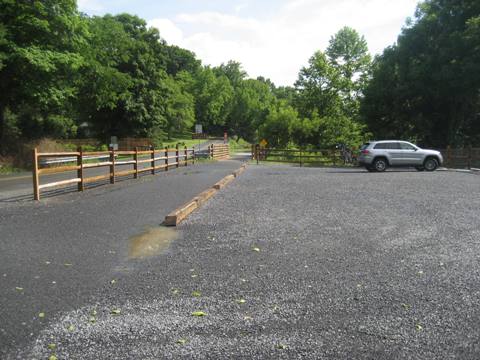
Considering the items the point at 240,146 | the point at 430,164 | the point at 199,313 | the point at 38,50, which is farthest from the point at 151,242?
the point at 240,146

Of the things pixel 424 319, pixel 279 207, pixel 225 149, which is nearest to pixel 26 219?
pixel 279 207

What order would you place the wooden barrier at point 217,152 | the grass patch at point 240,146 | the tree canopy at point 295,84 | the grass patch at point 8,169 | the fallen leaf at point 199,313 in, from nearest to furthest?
the fallen leaf at point 199,313 < the grass patch at point 8,169 < the tree canopy at point 295,84 < the wooden barrier at point 217,152 < the grass patch at point 240,146

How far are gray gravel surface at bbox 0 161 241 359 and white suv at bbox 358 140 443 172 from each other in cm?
1564

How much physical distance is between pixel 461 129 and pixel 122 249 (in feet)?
132

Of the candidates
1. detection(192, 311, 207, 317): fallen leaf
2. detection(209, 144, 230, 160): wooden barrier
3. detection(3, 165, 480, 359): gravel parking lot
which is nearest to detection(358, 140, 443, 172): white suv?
detection(3, 165, 480, 359): gravel parking lot

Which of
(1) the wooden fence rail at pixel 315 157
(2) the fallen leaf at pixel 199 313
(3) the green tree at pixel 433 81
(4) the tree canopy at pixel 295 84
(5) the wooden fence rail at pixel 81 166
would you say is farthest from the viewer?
(1) the wooden fence rail at pixel 315 157

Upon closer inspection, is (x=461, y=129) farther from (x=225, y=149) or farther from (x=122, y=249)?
(x=122, y=249)

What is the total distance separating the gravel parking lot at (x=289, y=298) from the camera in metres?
3.21

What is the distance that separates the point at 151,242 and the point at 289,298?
2.89m

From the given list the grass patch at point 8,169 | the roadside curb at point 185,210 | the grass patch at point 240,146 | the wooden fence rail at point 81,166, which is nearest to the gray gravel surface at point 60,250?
the roadside curb at point 185,210

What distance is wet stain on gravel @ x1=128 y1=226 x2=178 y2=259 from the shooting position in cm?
588

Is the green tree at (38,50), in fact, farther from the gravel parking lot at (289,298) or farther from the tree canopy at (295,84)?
the gravel parking lot at (289,298)

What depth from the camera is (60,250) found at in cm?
598

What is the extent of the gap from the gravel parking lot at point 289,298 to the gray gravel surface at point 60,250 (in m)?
0.17
